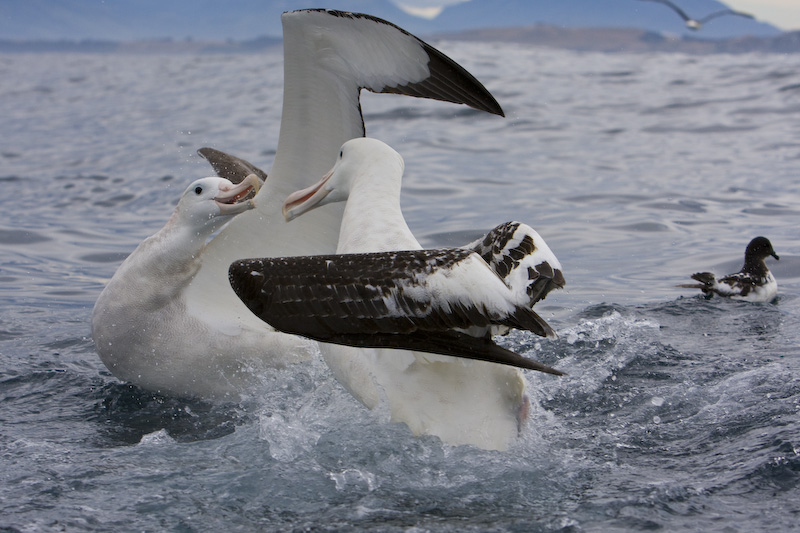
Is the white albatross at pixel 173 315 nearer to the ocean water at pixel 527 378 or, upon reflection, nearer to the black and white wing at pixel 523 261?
the ocean water at pixel 527 378

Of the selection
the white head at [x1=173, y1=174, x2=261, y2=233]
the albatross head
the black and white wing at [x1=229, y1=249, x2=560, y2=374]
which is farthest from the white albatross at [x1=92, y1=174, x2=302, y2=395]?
the albatross head

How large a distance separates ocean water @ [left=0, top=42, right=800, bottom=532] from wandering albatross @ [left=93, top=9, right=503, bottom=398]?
24 centimetres

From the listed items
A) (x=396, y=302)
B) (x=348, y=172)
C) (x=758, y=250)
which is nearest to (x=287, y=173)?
(x=348, y=172)

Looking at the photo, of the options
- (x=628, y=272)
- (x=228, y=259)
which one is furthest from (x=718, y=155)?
(x=228, y=259)

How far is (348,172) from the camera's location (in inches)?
217

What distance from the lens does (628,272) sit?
9289 mm

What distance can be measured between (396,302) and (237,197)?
1.92 m

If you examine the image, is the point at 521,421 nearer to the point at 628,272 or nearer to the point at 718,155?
the point at 628,272

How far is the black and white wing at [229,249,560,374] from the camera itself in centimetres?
398

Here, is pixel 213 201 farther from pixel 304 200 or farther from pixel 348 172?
pixel 348 172

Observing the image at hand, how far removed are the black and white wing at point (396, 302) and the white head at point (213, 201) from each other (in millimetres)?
1406

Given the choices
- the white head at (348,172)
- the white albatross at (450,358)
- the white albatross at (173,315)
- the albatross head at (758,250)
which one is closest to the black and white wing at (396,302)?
the white albatross at (450,358)

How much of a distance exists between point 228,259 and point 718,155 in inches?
459

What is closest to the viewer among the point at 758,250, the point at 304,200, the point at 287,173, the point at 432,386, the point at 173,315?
the point at 432,386
